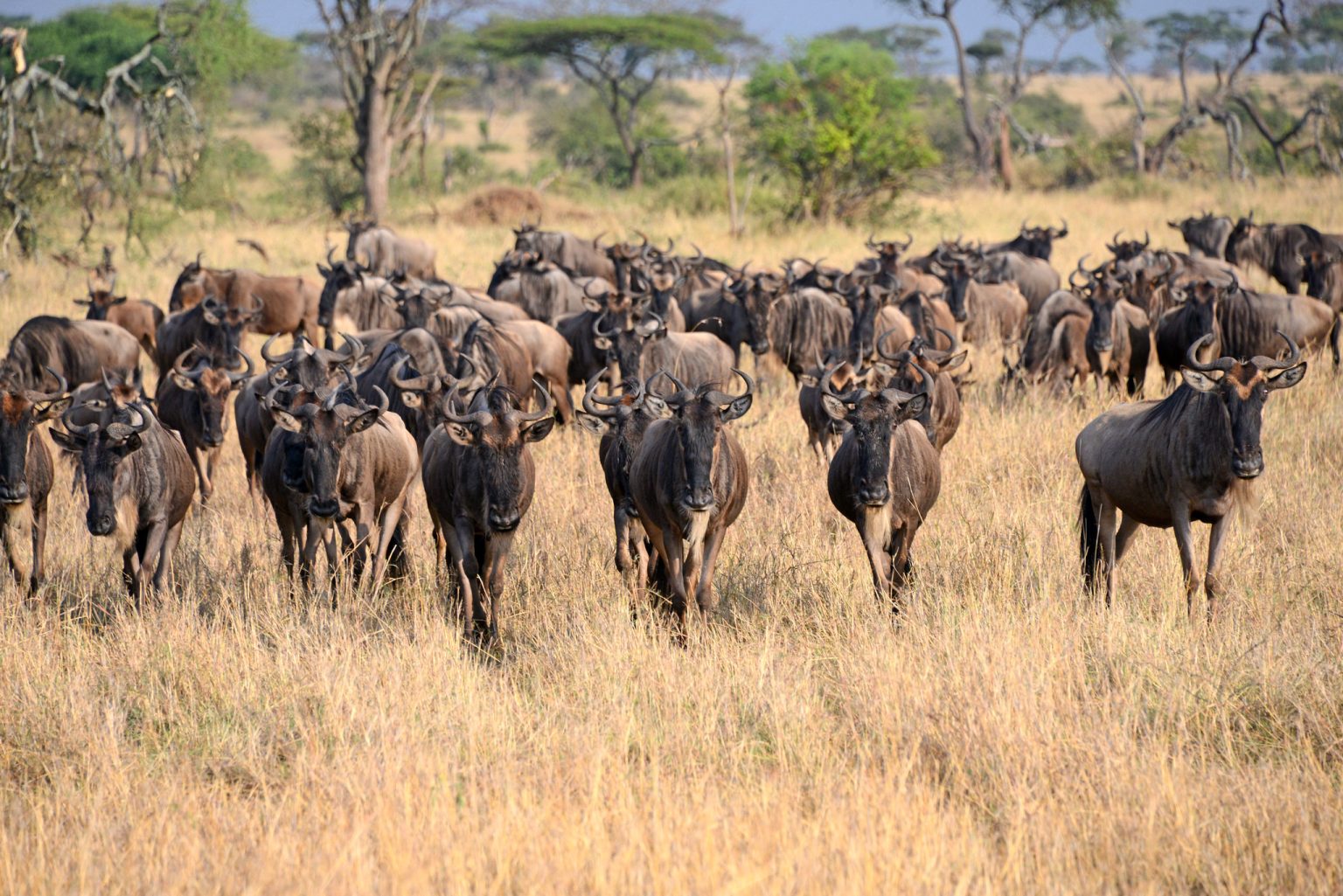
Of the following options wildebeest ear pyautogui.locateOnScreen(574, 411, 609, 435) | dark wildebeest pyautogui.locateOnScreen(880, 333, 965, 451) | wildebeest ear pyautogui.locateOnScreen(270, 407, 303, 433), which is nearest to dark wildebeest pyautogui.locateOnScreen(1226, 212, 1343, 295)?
dark wildebeest pyautogui.locateOnScreen(880, 333, 965, 451)

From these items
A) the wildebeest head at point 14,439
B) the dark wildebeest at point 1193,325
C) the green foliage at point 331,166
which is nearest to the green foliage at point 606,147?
the green foliage at point 331,166

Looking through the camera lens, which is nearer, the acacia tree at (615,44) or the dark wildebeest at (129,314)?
the dark wildebeest at (129,314)

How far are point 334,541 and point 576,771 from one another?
2.96 metres

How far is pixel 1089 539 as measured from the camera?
688cm

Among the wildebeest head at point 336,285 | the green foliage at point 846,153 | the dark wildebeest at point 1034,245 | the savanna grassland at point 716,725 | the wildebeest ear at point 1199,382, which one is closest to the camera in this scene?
the savanna grassland at point 716,725

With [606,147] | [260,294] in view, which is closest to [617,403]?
[260,294]

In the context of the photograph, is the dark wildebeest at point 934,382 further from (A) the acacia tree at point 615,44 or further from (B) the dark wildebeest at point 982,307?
(A) the acacia tree at point 615,44

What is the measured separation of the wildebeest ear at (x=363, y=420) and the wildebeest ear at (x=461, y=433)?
69cm

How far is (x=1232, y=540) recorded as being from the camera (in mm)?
7188

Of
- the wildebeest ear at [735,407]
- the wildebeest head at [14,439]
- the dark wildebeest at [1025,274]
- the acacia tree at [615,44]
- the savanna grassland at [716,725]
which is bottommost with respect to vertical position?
the savanna grassland at [716,725]

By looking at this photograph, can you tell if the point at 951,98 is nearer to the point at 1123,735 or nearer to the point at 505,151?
the point at 505,151

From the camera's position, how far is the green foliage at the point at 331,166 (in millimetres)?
30609

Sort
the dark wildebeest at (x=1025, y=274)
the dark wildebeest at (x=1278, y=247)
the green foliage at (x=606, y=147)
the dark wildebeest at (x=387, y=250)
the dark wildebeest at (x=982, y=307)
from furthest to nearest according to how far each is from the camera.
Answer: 1. the green foliage at (x=606, y=147)
2. the dark wildebeest at (x=387, y=250)
3. the dark wildebeest at (x=1025, y=274)
4. the dark wildebeest at (x=1278, y=247)
5. the dark wildebeest at (x=982, y=307)

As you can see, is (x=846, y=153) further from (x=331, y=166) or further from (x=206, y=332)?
(x=206, y=332)
